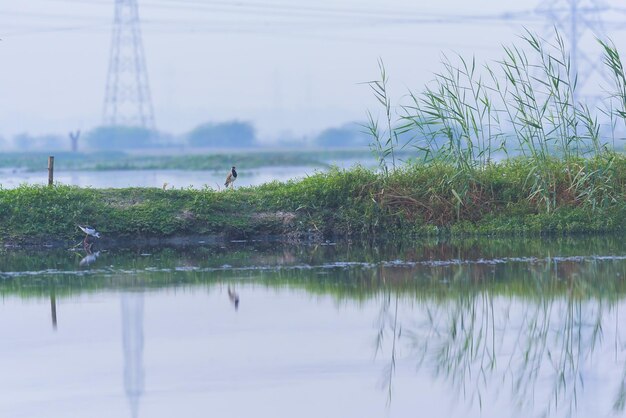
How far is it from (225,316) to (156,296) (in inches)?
44.6

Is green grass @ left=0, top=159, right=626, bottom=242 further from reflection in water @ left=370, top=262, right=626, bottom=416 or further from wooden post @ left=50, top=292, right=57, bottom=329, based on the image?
wooden post @ left=50, top=292, right=57, bottom=329

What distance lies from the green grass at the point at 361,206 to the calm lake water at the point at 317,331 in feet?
2.74

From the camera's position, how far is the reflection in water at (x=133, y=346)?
759cm

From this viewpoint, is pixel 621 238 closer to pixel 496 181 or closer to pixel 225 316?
pixel 496 181

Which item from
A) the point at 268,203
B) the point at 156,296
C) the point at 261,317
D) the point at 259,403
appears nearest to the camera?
the point at 259,403

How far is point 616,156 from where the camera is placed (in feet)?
51.9

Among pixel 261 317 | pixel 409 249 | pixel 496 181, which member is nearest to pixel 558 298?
pixel 261 317

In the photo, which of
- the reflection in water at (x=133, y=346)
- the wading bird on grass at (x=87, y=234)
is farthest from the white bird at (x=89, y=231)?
the reflection in water at (x=133, y=346)

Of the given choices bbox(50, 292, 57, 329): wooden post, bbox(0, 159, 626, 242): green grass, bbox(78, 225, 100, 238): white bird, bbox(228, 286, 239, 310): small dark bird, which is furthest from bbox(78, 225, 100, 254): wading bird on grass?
bbox(228, 286, 239, 310): small dark bird

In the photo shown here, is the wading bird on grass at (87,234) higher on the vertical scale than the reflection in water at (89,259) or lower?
higher

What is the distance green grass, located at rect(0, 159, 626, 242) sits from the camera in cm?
1511

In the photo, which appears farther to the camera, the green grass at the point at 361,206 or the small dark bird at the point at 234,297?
the green grass at the point at 361,206

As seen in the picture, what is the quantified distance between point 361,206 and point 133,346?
681 centimetres

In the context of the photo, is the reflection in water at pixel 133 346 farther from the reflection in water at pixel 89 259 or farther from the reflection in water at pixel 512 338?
the reflection in water at pixel 89 259
